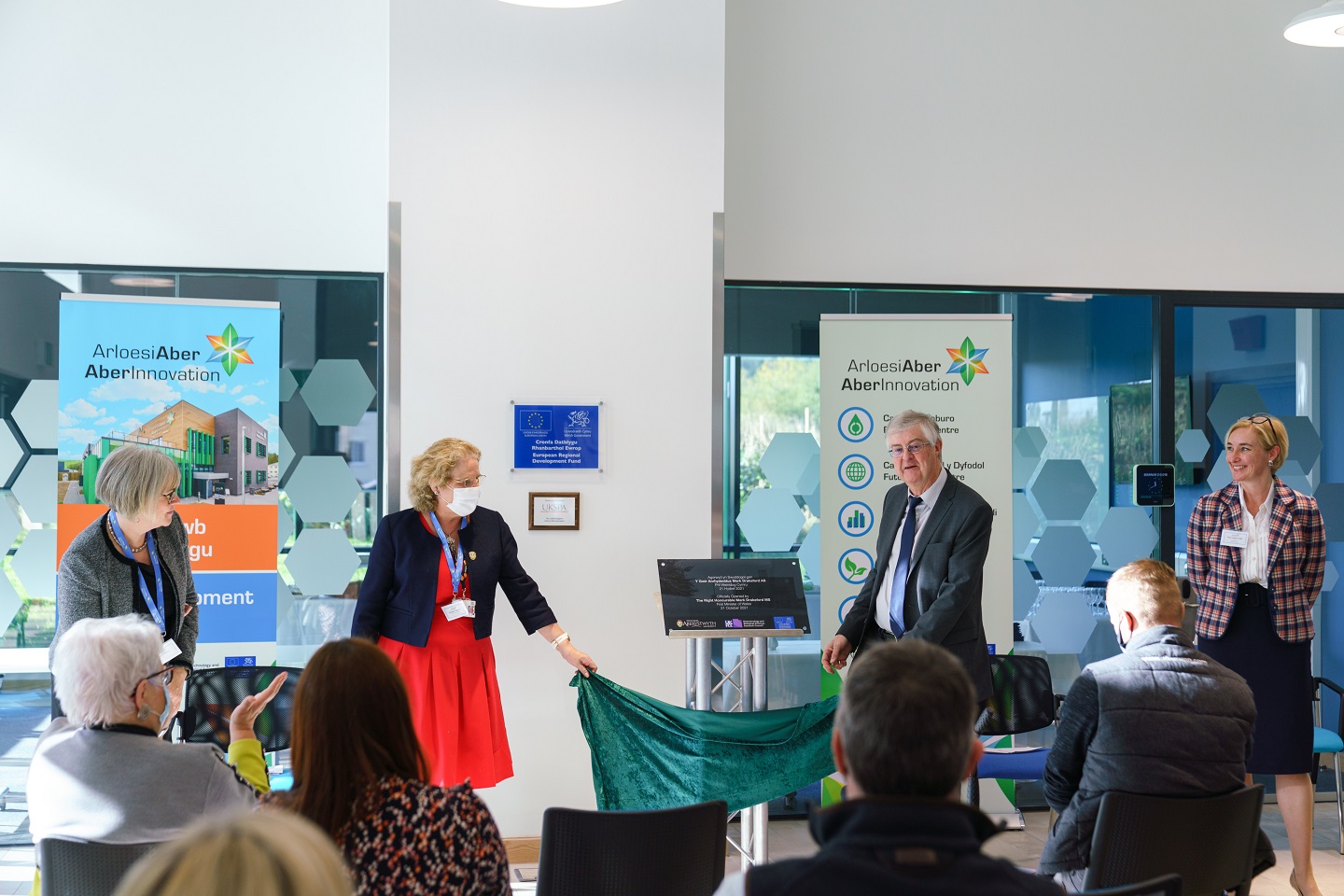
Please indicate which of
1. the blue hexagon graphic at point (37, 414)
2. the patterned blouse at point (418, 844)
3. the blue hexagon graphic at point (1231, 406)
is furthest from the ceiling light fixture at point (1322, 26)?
the blue hexagon graphic at point (37, 414)

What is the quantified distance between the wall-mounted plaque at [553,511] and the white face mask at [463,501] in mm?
620

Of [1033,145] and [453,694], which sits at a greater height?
[1033,145]

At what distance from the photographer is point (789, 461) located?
5.23m

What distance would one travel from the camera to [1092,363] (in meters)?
5.46

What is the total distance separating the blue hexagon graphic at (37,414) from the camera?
4773mm

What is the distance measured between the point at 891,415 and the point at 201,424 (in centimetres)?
313

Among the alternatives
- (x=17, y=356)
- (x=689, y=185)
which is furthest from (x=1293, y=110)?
(x=17, y=356)

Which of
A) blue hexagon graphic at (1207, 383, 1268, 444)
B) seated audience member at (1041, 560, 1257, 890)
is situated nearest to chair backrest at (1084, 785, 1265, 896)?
seated audience member at (1041, 560, 1257, 890)

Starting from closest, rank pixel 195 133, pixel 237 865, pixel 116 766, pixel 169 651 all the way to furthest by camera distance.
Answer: pixel 237 865 → pixel 116 766 → pixel 169 651 → pixel 195 133

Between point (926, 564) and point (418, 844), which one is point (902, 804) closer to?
point (418, 844)

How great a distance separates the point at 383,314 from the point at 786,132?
207cm

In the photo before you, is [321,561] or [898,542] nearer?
[898,542]

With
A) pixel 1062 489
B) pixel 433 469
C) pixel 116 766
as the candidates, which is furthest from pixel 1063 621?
pixel 116 766

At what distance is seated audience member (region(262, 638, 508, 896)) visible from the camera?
6.16 feet
